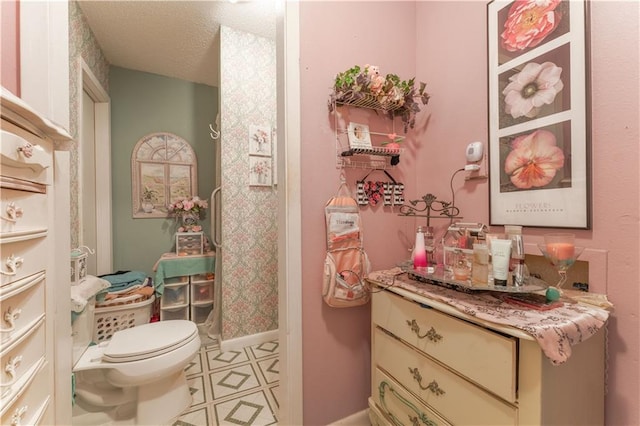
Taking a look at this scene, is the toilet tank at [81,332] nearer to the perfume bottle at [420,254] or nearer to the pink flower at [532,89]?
the perfume bottle at [420,254]

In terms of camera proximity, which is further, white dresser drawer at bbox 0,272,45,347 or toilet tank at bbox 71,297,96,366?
toilet tank at bbox 71,297,96,366

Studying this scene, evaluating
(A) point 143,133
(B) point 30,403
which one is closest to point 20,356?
(B) point 30,403

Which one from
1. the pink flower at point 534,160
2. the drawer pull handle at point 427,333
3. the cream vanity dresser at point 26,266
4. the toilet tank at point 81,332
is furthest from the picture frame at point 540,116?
the toilet tank at point 81,332

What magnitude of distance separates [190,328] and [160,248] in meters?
1.51

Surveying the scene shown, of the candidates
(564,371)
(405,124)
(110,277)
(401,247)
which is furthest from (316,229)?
(110,277)

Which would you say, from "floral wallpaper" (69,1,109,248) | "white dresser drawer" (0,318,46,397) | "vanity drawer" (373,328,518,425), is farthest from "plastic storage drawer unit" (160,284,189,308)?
"vanity drawer" (373,328,518,425)

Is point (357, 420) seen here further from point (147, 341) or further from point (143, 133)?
point (143, 133)

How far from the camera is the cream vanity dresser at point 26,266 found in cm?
58

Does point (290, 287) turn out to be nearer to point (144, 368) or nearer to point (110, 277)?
point (144, 368)

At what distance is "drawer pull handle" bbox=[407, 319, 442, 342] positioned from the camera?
94 cm

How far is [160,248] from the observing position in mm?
2787

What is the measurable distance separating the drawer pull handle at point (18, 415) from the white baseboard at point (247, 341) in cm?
164

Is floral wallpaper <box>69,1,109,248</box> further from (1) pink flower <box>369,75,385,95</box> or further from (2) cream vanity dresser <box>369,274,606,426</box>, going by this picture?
(2) cream vanity dresser <box>369,274,606,426</box>

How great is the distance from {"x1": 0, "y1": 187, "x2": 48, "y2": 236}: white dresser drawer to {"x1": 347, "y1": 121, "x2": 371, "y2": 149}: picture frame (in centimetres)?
117
